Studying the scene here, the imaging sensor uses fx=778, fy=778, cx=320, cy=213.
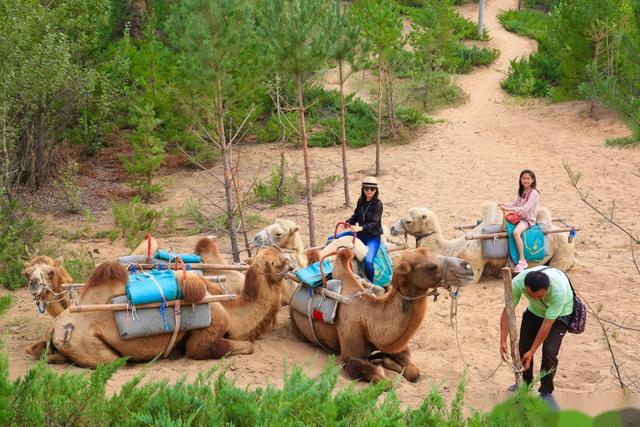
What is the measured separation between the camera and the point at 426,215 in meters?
10.6

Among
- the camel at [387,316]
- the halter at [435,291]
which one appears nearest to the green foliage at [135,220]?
the camel at [387,316]

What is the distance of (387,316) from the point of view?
23.4ft

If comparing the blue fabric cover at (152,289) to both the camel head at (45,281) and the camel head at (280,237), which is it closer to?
the camel head at (45,281)

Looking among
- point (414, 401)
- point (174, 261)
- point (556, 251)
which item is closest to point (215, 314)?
point (174, 261)

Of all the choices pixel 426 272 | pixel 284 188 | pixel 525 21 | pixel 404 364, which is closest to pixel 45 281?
pixel 404 364

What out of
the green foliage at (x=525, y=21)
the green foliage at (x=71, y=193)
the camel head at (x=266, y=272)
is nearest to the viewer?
the camel head at (x=266, y=272)

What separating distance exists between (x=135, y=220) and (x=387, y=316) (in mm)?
7104

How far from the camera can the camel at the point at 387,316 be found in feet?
22.2

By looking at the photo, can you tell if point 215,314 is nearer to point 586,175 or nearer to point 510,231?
point 510,231

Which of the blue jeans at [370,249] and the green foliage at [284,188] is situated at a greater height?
the blue jeans at [370,249]

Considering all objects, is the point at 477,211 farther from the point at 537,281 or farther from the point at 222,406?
the point at 222,406

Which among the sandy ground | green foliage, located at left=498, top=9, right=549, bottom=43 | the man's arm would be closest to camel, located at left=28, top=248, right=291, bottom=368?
the sandy ground

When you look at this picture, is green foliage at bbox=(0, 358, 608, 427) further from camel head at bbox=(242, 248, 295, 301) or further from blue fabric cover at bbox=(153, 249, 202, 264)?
blue fabric cover at bbox=(153, 249, 202, 264)

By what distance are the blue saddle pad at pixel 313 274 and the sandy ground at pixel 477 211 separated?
708mm
